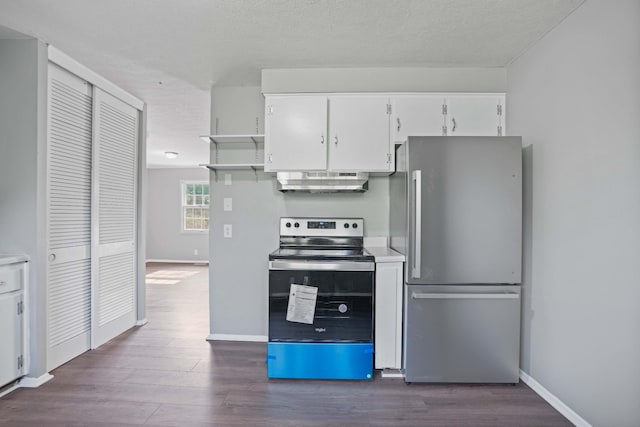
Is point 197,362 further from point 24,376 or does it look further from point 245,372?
point 24,376

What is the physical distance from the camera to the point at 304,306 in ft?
7.62

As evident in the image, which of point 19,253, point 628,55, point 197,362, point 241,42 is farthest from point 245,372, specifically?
point 628,55

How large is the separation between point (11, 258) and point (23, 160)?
661mm

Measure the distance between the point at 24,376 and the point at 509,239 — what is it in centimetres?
343

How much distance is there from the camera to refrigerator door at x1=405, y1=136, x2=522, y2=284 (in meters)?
2.23

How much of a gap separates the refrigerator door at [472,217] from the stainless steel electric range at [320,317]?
459 mm

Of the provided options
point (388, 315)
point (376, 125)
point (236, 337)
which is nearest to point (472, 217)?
point (388, 315)

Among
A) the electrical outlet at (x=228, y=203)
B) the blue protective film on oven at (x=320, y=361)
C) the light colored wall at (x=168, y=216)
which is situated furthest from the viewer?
the light colored wall at (x=168, y=216)

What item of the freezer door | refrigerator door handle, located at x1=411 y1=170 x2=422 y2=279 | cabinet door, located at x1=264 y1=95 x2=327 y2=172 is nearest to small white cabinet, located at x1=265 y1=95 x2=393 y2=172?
cabinet door, located at x1=264 y1=95 x2=327 y2=172

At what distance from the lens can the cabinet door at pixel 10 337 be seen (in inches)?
80.1

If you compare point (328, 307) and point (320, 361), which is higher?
point (328, 307)

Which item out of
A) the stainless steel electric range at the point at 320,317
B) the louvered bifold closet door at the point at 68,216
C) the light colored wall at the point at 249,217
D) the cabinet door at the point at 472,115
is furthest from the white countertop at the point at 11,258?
the cabinet door at the point at 472,115

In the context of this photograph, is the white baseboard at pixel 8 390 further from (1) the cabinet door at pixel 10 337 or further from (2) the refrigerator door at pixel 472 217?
(2) the refrigerator door at pixel 472 217

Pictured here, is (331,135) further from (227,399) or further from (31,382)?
(31,382)
